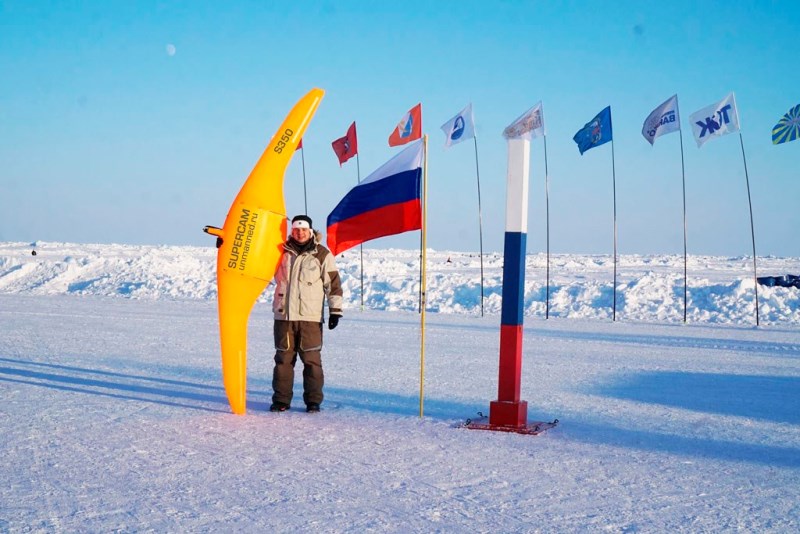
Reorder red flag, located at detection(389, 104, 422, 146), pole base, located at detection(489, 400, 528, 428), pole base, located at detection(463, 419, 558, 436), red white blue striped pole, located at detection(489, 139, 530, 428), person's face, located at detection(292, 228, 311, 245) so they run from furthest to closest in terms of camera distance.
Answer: red flag, located at detection(389, 104, 422, 146), person's face, located at detection(292, 228, 311, 245), red white blue striped pole, located at detection(489, 139, 530, 428), pole base, located at detection(489, 400, 528, 428), pole base, located at detection(463, 419, 558, 436)

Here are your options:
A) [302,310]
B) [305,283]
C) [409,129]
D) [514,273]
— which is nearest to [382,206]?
[305,283]

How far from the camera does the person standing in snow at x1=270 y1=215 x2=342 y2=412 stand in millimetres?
7574

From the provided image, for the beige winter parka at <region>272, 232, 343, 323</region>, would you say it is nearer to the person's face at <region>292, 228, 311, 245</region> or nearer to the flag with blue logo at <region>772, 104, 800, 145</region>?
the person's face at <region>292, 228, 311, 245</region>

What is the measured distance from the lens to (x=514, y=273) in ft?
23.6

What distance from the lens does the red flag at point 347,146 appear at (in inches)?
874

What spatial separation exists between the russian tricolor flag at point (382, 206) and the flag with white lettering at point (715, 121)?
43.6 feet

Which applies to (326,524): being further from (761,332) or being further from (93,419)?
(761,332)

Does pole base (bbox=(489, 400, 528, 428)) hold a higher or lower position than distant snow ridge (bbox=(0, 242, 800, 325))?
lower

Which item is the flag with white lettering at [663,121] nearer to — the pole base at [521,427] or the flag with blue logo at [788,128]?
the flag with blue logo at [788,128]

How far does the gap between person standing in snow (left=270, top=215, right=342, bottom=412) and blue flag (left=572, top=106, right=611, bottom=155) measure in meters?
13.9

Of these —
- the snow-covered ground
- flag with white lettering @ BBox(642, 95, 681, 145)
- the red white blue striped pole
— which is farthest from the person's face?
flag with white lettering @ BBox(642, 95, 681, 145)

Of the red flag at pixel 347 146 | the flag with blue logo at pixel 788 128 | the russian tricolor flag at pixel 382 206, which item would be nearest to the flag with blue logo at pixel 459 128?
the red flag at pixel 347 146

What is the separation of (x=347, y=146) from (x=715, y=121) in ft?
31.0

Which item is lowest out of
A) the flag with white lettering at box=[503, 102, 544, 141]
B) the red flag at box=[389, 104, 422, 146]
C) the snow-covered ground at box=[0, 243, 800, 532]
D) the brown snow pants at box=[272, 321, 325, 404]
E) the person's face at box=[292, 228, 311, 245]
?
the snow-covered ground at box=[0, 243, 800, 532]
